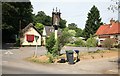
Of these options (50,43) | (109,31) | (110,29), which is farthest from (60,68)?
(110,29)

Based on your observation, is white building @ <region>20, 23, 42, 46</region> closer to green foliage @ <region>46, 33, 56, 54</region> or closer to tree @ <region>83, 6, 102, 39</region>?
tree @ <region>83, 6, 102, 39</region>

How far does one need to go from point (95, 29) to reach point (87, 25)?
2811mm

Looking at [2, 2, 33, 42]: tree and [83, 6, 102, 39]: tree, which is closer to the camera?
[2, 2, 33, 42]: tree

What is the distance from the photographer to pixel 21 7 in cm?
6675

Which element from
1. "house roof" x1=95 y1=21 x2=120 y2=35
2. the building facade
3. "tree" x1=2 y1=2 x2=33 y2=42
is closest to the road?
"tree" x1=2 y1=2 x2=33 y2=42

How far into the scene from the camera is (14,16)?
207ft

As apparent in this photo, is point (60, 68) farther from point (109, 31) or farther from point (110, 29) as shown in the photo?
point (110, 29)

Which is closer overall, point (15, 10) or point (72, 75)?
point (72, 75)

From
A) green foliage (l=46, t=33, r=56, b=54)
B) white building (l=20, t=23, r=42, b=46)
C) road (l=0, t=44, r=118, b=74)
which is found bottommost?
road (l=0, t=44, r=118, b=74)

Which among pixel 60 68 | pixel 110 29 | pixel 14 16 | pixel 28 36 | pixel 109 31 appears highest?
pixel 14 16

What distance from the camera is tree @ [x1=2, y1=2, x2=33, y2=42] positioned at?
186 ft

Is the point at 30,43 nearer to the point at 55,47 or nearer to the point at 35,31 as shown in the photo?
the point at 35,31

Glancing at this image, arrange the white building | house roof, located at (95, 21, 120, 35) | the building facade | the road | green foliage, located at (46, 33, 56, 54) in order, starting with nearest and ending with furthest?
the road
green foliage, located at (46, 33, 56, 54)
the white building
the building facade
house roof, located at (95, 21, 120, 35)

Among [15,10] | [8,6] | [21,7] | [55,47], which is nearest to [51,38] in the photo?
[55,47]
